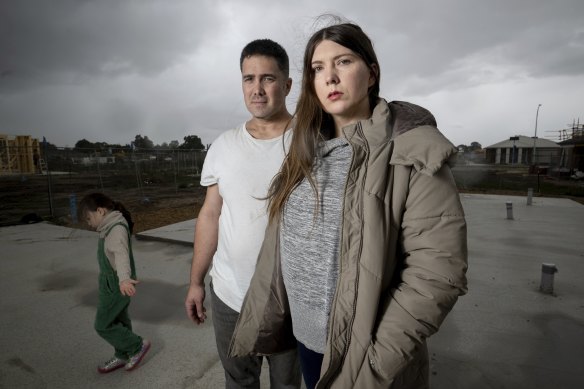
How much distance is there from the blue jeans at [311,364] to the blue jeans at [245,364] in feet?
0.89

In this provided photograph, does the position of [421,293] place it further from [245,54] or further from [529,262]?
[529,262]

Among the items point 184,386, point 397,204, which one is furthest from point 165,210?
point 397,204

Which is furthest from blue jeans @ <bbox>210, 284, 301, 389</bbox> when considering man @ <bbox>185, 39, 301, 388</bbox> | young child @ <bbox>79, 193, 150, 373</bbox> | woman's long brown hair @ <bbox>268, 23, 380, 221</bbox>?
young child @ <bbox>79, 193, 150, 373</bbox>

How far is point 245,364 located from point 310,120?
4.15ft

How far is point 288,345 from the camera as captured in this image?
61.5 inches

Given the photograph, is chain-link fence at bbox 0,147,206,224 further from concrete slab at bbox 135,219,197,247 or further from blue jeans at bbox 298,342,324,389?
blue jeans at bbox 298,342,324,389

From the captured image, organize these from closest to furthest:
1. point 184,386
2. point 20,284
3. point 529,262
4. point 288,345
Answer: point 288,345 < point 184,386 < point 20,284 < point 529,262

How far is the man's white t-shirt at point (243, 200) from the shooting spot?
163cm

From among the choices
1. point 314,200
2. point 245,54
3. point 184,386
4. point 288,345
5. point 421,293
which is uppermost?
point 245,54

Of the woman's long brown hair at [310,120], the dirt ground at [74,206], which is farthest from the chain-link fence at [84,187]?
the woman's long brown hair at [310,120]

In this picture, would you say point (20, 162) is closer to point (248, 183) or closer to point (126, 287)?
point (126, 287)

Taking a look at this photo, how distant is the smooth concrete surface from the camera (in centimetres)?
256

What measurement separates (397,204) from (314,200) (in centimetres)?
33

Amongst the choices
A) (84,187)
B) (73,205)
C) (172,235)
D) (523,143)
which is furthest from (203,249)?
(523,143)
